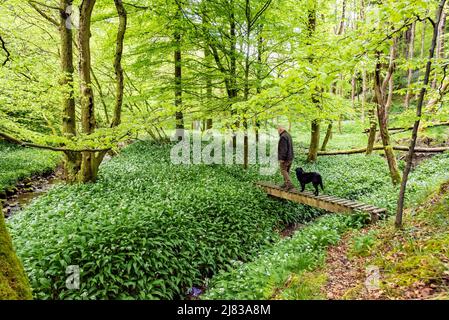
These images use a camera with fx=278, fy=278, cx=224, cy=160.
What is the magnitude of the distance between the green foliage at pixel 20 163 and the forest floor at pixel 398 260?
1545 cm

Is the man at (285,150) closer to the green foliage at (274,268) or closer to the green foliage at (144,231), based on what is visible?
the green foliage at (144,231)

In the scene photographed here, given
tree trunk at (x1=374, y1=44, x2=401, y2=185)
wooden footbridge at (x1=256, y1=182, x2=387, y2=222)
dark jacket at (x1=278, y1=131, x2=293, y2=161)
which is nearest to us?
wooden footbridge at (x1=256, y1=182, x2=387, y2=222)

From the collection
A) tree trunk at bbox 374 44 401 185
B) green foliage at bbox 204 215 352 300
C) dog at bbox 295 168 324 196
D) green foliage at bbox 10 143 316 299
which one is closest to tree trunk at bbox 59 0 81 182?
green foliage at bbox 10 143 316 299

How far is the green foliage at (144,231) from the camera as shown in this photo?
17.8 ft

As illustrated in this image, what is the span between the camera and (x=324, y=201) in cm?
885

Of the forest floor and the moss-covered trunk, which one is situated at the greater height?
the moss-covered trunk

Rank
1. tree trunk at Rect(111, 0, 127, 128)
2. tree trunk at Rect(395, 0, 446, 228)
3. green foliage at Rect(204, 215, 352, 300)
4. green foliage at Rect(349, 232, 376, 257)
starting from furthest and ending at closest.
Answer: tree trunk at Rect(111, 0, 127, 128)
green foliage at Rect(349, 232, 376, 257)
green foliage at Rect(204, 215, 352, 300)
tree trunk at Rect(395, 0, 446, 228)

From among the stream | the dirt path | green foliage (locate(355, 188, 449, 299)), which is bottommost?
the stream

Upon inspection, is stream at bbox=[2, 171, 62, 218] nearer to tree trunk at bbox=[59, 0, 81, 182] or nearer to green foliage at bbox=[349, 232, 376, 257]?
tree trunk at bbox=[59, 0, 81, 182]

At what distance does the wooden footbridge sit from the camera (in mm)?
7902

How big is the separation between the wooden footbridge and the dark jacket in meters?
1.24

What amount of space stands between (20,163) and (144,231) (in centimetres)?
1655

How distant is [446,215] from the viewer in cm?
561
